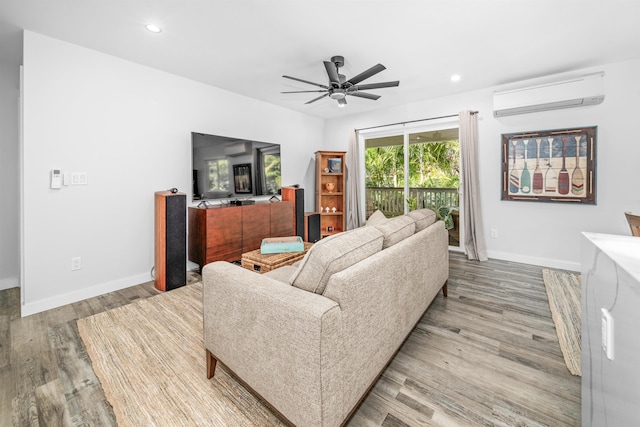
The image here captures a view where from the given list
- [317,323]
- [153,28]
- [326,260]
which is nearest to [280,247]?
[326,260]

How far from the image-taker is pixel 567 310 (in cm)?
235

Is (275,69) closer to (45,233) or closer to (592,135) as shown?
(45,233)

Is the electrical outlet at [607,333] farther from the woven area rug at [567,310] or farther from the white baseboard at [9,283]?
the white baseboard at [9,283]

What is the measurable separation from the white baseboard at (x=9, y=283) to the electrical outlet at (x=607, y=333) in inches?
184

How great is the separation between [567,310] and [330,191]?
3.70 metres

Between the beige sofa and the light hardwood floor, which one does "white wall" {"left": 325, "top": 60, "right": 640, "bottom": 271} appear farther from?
the beige sofa

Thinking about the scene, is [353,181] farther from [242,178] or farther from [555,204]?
[555,204]

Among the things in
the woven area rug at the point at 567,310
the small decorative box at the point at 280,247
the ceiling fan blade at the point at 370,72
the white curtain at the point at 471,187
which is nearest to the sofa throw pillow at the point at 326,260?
the small decorative box at the point at 280,247

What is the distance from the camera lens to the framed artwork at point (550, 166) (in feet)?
10.9

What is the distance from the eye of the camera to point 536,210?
12.0 feet

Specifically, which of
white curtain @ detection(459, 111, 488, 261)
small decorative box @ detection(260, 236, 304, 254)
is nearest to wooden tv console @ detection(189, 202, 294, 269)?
small decorative box @ detection(260, 236, 304, 254)

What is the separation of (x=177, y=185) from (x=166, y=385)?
2.51 m

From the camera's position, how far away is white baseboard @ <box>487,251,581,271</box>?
11.3 feet

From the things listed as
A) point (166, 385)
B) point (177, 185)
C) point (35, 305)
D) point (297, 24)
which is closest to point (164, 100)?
point (177, 185)
